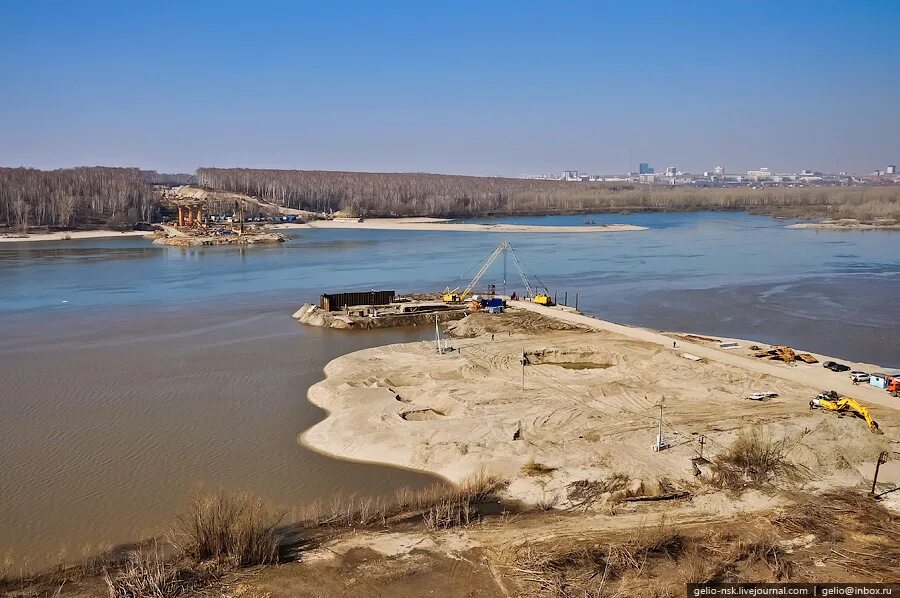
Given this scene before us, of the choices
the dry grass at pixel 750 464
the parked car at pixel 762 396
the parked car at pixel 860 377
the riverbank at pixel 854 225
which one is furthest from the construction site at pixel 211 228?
the dry grass at pixel 750 464

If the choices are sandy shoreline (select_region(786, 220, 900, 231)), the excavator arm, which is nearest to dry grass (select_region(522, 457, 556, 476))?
the excavator arm

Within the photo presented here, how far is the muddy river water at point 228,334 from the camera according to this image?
529 inches

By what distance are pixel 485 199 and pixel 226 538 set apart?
104154 mm

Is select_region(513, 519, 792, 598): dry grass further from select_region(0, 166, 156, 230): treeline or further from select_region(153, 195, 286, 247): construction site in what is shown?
select_region(0, 166, 156, 230): treeline

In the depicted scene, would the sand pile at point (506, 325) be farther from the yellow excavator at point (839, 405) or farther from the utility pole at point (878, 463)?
the utility pole at point (878, 463)

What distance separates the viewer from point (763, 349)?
21.9m

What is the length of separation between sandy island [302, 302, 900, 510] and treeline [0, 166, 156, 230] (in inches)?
2362

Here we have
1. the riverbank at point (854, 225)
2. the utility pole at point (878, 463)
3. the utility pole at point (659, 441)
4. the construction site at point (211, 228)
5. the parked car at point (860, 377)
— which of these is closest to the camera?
the utility pole at point (878, 463)

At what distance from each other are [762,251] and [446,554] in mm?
49025

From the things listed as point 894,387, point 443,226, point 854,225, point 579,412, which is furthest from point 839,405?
point 854,225

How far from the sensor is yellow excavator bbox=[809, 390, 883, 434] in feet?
51.4

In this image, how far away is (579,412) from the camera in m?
16.5

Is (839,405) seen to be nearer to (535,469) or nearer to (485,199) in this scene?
(535,469)

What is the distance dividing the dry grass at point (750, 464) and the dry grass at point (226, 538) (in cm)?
746
